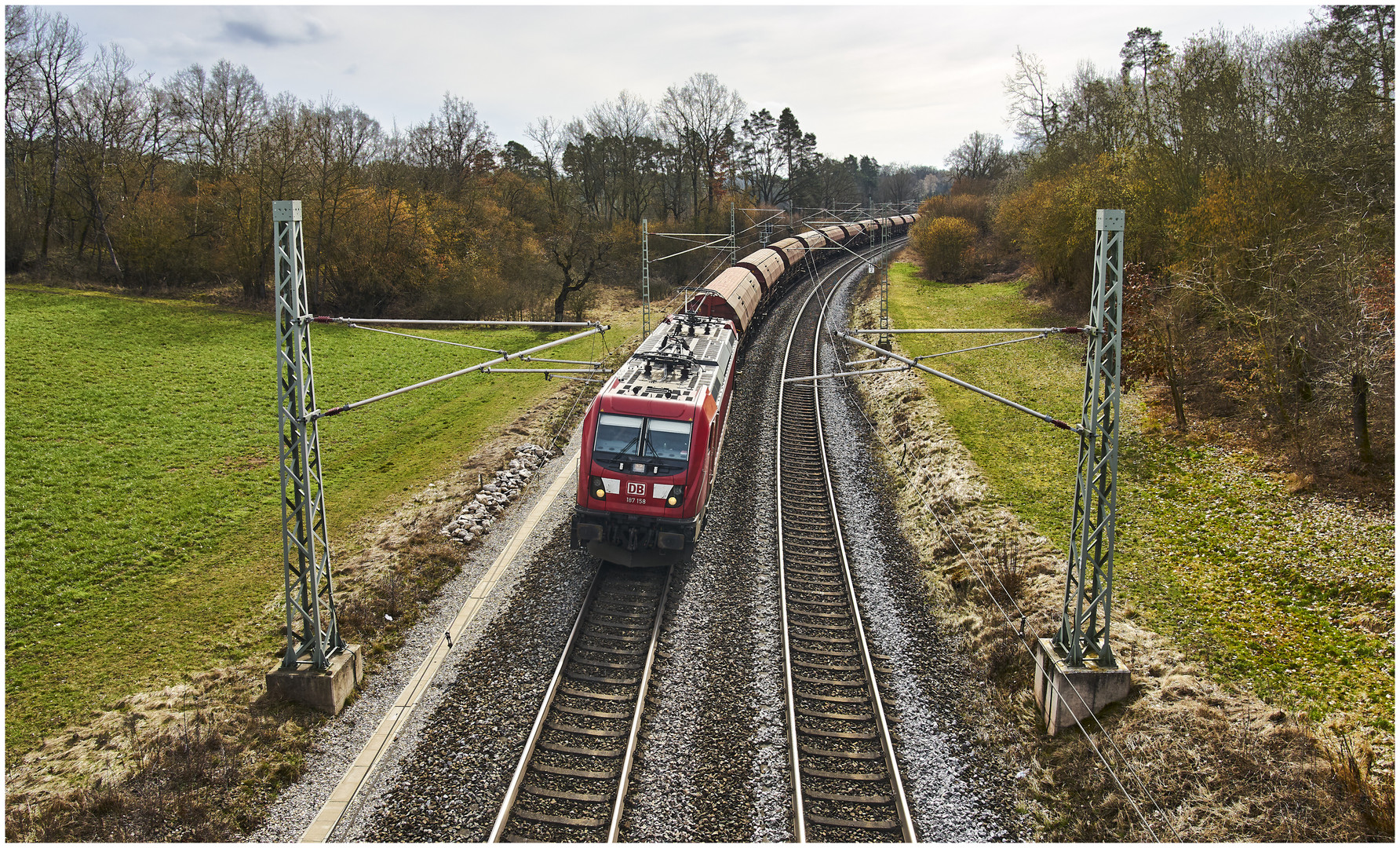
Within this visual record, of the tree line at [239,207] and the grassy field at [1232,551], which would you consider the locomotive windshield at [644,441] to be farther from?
the tree line at [239,207]

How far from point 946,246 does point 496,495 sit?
122 feet

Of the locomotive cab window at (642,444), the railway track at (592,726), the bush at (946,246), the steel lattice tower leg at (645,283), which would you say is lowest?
the railway track at (592,726)

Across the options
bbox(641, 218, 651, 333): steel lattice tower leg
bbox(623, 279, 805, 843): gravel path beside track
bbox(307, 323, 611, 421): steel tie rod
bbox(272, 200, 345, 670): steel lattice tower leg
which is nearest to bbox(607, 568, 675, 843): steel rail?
bbox(623, 279, 805, 843): gravel path beside track

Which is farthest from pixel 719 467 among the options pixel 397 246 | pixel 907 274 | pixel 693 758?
pixel 907 274

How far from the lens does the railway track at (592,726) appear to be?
8500 millimetres

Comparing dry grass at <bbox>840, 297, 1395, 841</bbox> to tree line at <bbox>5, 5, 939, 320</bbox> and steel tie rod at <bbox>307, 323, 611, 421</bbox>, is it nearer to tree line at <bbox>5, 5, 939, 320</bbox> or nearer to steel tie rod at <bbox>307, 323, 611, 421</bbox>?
steel tie rod at <bbox>307, 323, 611, 421</bbox>

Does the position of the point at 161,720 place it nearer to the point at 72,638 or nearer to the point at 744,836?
the point at 72,638

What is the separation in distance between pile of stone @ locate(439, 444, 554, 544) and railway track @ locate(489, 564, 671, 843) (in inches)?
149

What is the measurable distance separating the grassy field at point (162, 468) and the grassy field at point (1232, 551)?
1435cm

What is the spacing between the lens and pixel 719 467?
63.6ft

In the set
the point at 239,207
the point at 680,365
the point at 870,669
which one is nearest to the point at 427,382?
the point at 680,365

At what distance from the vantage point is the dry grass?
8039 mm

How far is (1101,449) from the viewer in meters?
9.85

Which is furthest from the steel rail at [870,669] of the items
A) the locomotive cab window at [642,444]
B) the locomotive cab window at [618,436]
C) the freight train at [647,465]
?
the locomotive cab window at [618,436]
